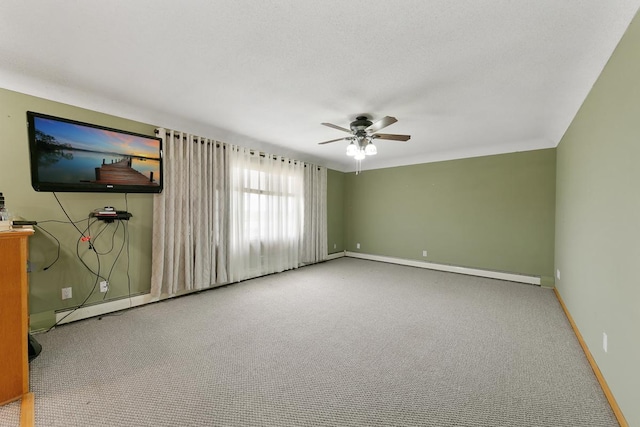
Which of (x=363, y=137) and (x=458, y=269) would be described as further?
(x=458, y=269)

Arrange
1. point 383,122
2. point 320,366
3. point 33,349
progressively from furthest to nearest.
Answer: point 383,122 → point 33,349 → point 320,366

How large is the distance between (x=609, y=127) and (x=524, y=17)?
3.53 ft

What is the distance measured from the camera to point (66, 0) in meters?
1.63

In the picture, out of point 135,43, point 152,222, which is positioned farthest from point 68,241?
point 135,43

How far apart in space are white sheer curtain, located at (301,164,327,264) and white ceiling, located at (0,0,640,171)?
2.36m

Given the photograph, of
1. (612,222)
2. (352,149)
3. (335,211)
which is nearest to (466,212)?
(335,211)

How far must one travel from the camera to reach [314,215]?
614 cm

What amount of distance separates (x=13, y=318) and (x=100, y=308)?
1.60 m

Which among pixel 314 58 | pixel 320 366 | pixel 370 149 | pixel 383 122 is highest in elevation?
pixel 314 58

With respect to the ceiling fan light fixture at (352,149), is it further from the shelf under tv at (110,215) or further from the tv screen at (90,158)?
the shelf under tv at (110,215)

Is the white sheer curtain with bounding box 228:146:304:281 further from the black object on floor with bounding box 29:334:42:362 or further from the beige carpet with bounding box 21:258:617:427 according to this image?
the black object on floor with bounding box 29:334:42:362

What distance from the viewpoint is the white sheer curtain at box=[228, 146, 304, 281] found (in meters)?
4.50

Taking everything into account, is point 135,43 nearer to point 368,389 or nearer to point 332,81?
point 332,81

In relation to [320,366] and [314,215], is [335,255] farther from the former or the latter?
[320,366]
